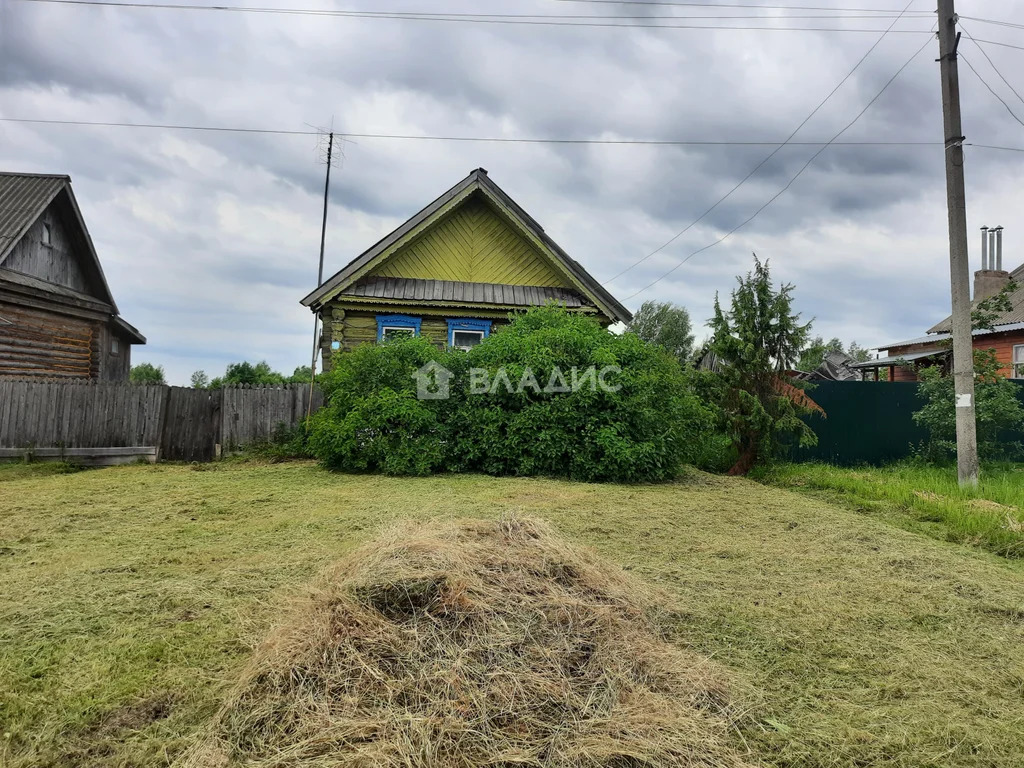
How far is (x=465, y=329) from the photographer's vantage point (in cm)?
1387

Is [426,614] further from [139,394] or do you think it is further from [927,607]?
[139,394]

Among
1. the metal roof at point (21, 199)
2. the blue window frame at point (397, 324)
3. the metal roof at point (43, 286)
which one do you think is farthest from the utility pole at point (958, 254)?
the metal roof at point (21, 199)

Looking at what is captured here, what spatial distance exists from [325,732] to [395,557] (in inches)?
41.0

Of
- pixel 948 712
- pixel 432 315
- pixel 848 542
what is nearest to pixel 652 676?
pixel 948 712

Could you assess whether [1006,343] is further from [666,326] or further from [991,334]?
[666,326]

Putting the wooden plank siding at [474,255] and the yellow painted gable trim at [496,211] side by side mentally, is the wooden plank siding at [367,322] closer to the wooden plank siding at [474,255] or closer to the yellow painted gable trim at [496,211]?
the yellow painted gable trim at [496,211]

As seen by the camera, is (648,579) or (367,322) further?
(367,322)

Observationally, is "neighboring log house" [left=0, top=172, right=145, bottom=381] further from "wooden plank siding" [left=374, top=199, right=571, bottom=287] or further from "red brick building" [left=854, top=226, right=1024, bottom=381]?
"red brick building" [left=854, top=226, right=1024, bottom=381]

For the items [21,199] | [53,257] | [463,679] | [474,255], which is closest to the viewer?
[463,679]

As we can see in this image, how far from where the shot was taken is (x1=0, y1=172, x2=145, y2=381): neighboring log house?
14.1 meters

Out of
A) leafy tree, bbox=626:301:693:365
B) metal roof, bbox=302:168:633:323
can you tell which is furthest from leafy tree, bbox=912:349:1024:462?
leafy tree, bbox=626:301:693:365

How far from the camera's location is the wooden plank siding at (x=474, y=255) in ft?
46.3

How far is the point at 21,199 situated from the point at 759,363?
707 inches
